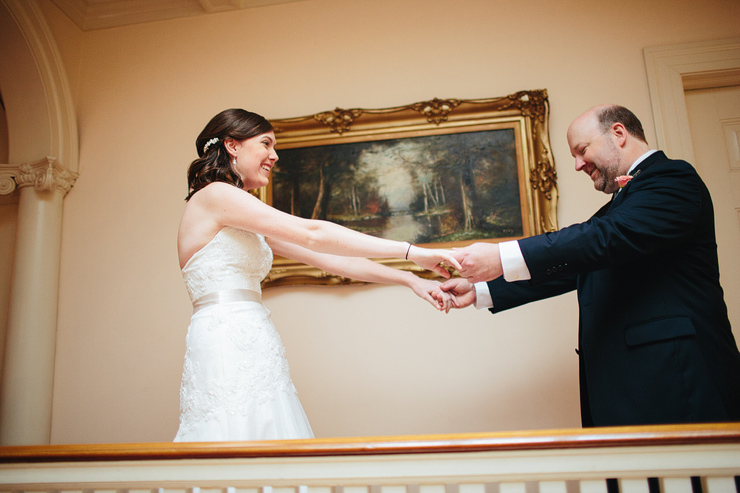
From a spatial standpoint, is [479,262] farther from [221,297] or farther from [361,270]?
[221,297]

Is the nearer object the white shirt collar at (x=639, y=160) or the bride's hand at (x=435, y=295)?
the white shirt collar at (x=639, y=160)

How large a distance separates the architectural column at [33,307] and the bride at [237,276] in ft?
6.32

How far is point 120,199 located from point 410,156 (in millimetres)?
2134

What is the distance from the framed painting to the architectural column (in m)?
1.58

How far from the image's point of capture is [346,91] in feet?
11.9

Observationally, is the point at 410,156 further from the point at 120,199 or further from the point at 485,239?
the point at 120,199

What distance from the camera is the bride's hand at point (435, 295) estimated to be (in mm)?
2693

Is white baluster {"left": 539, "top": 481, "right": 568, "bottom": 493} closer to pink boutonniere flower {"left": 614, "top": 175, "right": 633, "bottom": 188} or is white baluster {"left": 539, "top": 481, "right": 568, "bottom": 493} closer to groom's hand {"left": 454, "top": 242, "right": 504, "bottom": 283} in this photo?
groom's hand {"left": 454, "top": 242, "right": 504, "bottom": 283}

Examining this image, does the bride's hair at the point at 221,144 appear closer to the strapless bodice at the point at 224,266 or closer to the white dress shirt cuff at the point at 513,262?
the strapless bodice at the point at 224,266

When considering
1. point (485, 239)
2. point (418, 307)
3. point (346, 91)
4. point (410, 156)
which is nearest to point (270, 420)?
point (418, 307)

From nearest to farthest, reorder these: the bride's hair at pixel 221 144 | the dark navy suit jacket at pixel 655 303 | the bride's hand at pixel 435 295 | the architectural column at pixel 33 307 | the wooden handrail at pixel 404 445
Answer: the wooden handrail at pixel 404 445, the dark navy suit jacket at pixel 655 303, the bride's hair at pixel 221 144, the bride's hand at pixel 435 295, the architectural column at pixel 33 307

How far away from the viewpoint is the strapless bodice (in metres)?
2.10

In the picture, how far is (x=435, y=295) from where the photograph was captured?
273 centimetres

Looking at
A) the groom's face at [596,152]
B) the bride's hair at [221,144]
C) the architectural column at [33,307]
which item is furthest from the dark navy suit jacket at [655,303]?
the architectural column at [33,307]
